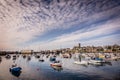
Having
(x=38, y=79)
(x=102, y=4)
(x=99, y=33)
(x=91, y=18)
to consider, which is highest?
(x=102, y=4)

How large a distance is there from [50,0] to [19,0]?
1474 mm

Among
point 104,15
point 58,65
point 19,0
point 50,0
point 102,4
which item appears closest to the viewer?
point 19,0

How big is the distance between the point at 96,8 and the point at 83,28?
1489 mm

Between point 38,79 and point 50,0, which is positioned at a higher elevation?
point 50,0

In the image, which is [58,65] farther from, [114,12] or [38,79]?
[114,12]

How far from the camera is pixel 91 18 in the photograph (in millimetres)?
8930

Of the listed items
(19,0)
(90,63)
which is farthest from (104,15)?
(90,63)

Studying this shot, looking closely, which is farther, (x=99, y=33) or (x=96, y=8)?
(x=99, y=33)

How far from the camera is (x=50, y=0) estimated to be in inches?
289

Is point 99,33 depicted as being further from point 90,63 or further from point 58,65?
point 90,63

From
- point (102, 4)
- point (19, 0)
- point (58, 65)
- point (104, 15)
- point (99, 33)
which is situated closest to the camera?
point (19, 0)

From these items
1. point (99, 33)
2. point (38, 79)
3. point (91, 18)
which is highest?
point (91, 18)

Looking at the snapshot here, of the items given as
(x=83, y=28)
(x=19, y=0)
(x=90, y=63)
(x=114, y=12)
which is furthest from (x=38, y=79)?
(x=90, y=63)

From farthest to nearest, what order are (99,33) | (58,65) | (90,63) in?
(90,63), (58,65), (99,33)
